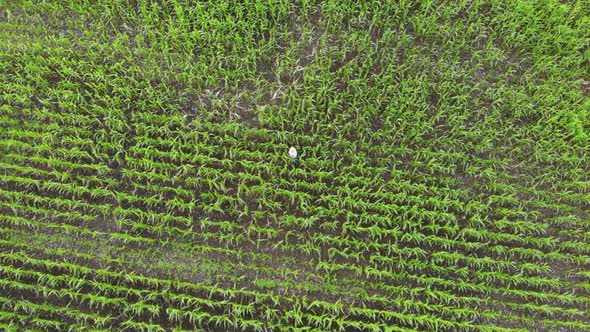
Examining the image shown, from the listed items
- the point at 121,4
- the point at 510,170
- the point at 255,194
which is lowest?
the point at 255,194

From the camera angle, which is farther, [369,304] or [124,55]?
[124,55]

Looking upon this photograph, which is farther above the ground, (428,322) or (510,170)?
(510,170)

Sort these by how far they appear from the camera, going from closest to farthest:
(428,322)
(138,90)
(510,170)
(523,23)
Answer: (428,322) → (510,170) → (138,90) → (523,23)

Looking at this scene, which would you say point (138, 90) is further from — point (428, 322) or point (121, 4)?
point (428, 322)

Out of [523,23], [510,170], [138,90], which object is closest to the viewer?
[510,170]

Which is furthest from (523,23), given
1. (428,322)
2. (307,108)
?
(428,322)

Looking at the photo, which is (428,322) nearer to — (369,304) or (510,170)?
(369,304)

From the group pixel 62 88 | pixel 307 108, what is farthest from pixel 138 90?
pixel 307 108
